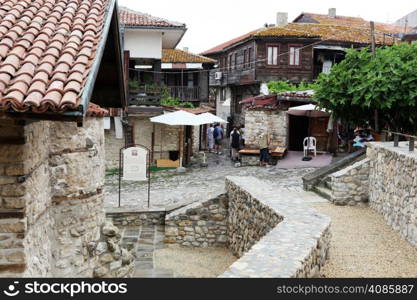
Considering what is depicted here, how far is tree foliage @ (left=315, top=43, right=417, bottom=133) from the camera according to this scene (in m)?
13.0

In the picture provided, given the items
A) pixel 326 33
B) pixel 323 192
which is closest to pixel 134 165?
pixel 323 192

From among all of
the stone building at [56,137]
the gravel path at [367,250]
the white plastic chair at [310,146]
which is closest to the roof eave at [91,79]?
the stone building at [56,137]

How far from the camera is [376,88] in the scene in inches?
513

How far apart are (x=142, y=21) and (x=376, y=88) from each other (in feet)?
40.0

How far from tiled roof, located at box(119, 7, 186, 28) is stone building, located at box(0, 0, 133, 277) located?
1377 centimetres

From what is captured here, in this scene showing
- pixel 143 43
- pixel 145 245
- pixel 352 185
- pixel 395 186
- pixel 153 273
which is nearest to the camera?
pixel 395 186

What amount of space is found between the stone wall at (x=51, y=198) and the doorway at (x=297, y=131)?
640 inches

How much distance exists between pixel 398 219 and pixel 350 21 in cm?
3280

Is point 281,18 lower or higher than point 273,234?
higher

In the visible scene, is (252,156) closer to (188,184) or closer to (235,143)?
(235,143)

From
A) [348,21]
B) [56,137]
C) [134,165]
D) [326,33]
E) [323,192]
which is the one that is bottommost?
[323,192]

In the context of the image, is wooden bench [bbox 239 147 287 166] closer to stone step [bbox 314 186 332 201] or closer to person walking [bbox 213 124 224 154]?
person walking [bbox 213 124 224 154]

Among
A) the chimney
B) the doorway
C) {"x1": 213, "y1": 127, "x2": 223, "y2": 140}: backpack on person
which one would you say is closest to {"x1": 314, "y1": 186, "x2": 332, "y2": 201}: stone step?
the doorway

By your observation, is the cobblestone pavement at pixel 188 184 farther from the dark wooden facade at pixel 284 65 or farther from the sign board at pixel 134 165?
the dark wooden facade at pixel 284 65
